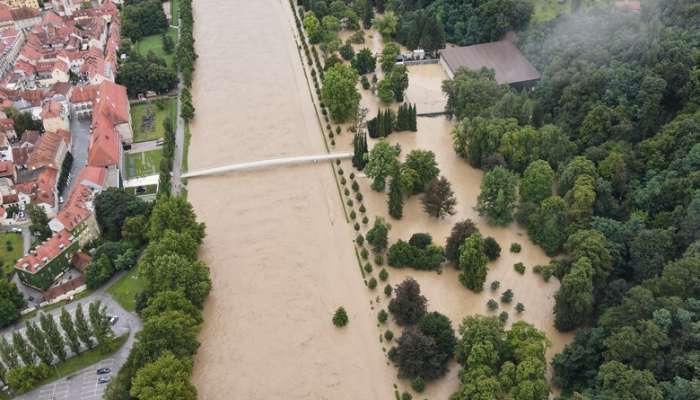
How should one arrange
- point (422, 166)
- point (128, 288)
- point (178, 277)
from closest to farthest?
point (178, 277), point (128, 288), point (422, 166)

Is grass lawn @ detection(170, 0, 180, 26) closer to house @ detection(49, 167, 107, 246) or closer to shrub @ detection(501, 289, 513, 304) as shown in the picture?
house @ detection(49, 167, 107, 246)

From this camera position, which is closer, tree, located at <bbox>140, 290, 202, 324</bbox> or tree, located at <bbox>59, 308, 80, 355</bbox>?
tree, located at <bbox>59, 308, 80, 355</bbox>

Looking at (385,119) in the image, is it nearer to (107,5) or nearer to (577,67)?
(577,67)

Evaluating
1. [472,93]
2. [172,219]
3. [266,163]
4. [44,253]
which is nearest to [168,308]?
[172,219]

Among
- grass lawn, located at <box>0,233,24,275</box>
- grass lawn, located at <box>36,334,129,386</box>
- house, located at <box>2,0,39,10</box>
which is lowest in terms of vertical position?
grass lawn, located at <box>36,334,129,386</box>

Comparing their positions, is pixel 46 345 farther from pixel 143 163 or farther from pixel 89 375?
pixel 143 163

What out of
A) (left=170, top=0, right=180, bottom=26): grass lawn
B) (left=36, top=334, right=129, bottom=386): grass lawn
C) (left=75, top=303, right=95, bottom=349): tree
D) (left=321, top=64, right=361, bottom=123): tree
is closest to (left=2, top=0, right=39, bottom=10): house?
Result: (left=170, top=0, right=180, bottom=26): grass lawn

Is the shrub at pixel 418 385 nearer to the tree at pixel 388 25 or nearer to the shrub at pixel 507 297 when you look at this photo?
the shrub at pixel 507 297
